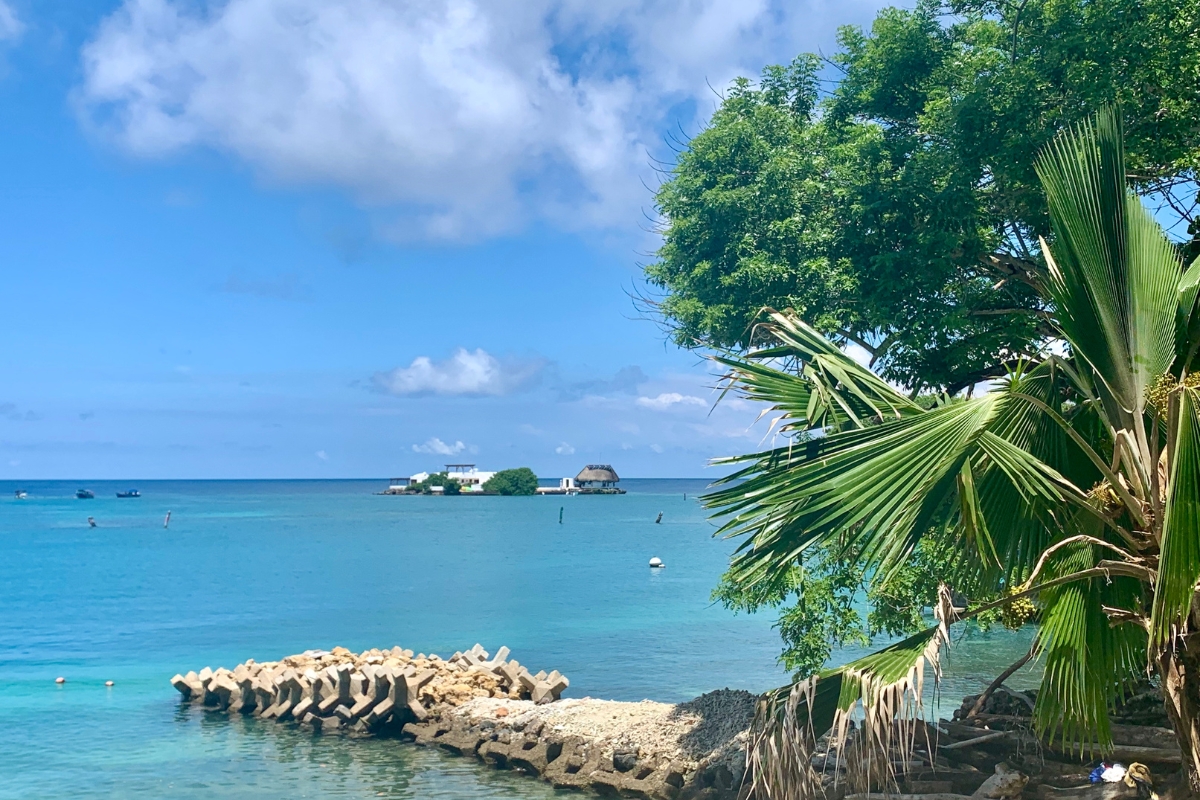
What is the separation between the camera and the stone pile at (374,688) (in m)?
18.4

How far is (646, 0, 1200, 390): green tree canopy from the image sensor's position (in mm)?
11633

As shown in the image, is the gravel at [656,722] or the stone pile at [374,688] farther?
the stone pile at [374,688]

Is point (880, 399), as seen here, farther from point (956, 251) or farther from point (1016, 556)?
point (956, 251)

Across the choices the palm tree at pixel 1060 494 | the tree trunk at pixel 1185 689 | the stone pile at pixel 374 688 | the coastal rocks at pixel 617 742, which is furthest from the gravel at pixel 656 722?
the tree trunk at pixel 1185 689

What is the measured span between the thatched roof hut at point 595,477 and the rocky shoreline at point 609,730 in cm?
17158

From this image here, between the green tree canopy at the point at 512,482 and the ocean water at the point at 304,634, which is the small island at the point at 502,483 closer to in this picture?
the green tree canopy at the point at 512,482

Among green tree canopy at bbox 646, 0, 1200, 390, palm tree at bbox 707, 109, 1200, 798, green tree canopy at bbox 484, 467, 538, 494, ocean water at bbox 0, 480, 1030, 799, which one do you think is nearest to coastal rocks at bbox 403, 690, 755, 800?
ocean water at bbox 0, 480, 1030, 799

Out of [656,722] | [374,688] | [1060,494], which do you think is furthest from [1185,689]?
[374,688]

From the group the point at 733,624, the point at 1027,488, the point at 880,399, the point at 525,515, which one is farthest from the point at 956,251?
the point at 525,515

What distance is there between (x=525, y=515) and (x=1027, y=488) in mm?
113182

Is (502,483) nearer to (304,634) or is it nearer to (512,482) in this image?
(512,482)

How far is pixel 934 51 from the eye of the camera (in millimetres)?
13922

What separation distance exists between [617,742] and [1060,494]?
Result: 9825 millimetres

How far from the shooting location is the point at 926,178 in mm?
12414
